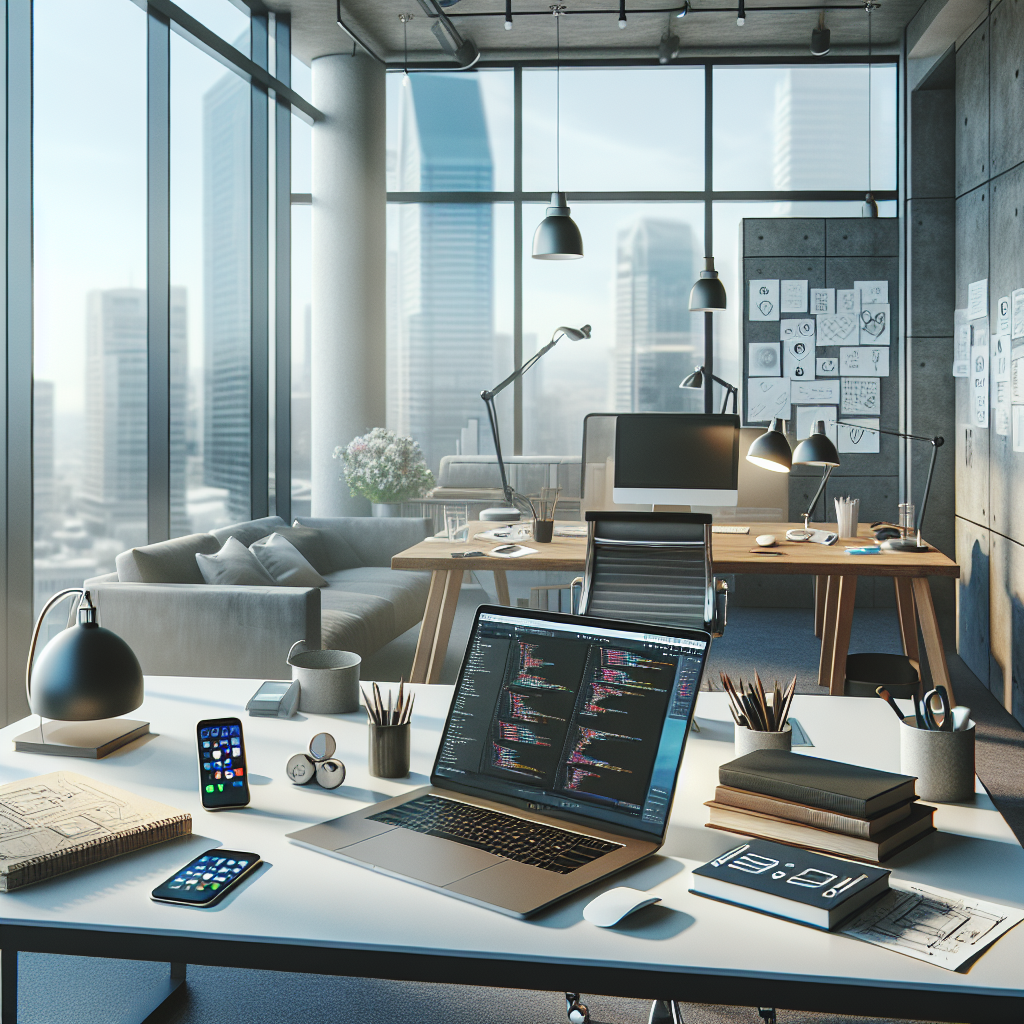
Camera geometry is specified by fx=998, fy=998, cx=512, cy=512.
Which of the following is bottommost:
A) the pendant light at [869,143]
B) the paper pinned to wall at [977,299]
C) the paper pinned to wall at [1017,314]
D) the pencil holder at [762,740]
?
the pencil holder at [762,740]

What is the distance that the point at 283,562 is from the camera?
4.73 m

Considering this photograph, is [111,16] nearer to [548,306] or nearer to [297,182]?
[297,182]

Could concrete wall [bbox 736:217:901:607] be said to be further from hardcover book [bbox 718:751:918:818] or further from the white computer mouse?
the white computer mouse

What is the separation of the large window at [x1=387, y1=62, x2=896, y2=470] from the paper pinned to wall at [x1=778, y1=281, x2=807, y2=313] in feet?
1.54

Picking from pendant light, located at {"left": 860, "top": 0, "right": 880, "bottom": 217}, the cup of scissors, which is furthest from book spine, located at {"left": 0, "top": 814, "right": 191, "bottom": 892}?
pendant light, located at {"left": 860, "top": 0, "right": 880, "bottom": 217}

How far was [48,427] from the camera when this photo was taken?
13.1 ft

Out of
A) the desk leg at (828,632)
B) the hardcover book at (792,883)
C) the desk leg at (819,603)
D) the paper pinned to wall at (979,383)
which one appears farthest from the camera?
the desk leg at (819,603)

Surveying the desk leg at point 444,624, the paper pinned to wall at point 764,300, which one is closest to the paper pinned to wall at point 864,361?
the paper pinned to wall at point 764,300

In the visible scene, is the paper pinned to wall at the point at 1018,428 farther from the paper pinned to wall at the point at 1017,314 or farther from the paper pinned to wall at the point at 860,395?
the paper pinned to wall at the point at 860,395

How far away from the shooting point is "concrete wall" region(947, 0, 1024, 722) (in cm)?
448

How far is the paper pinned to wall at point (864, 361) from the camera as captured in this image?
271 inches

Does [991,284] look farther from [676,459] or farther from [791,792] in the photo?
[791,792]

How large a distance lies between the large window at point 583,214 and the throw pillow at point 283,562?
288 centimetres

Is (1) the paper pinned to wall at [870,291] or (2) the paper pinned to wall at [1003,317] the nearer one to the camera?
(2) the paper pinned to wall at [1003,317]
